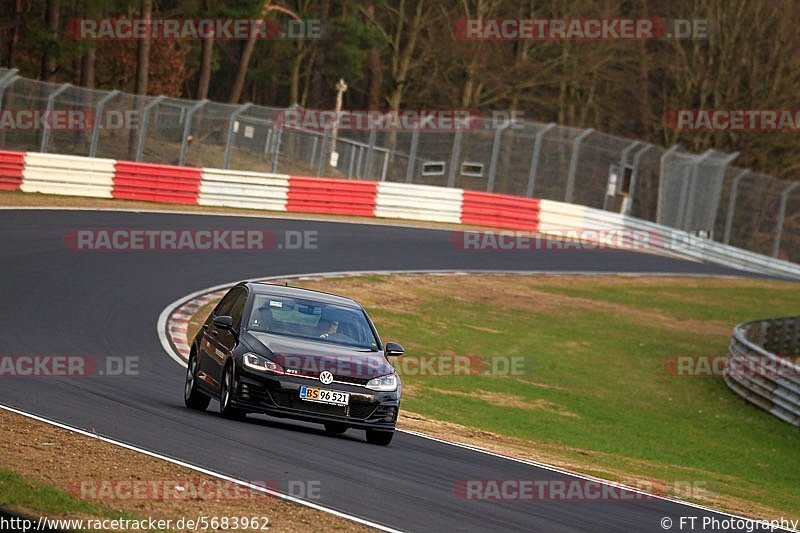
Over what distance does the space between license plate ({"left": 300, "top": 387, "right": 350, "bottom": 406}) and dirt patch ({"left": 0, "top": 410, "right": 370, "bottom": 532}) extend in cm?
231

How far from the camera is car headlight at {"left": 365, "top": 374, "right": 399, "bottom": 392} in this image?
12523 mm

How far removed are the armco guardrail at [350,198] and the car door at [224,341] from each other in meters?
19.5

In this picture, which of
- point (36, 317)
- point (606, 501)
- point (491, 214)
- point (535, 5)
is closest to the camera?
point (606, 501)

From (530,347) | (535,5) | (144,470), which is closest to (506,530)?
(144,470)

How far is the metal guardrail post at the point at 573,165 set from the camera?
1576 inches

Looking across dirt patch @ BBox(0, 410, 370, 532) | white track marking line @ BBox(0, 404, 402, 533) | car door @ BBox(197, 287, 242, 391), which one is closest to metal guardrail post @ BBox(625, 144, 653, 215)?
car door @ BBox(197, 287, 242, 391)

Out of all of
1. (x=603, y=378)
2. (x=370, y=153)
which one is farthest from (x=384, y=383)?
(x=370, y=153)

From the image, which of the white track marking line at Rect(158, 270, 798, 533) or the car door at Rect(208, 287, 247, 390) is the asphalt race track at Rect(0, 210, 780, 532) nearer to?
→ the white track marking line at Rect(158, 270, 798, 533)

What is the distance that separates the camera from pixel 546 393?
20.8 m

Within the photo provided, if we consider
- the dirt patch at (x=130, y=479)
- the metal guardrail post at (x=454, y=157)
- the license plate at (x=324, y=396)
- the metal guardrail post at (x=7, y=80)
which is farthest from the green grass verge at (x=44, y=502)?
the metal guardrail post at (x=454, y=157)

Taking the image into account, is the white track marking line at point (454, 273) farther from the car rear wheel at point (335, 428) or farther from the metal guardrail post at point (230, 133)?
the metal guardrail post at point (230, 133)

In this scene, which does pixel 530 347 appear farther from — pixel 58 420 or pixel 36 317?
pixel 58 420

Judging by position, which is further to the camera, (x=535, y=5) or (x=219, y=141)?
(x=535, y=5)

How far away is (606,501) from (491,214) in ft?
93.1
